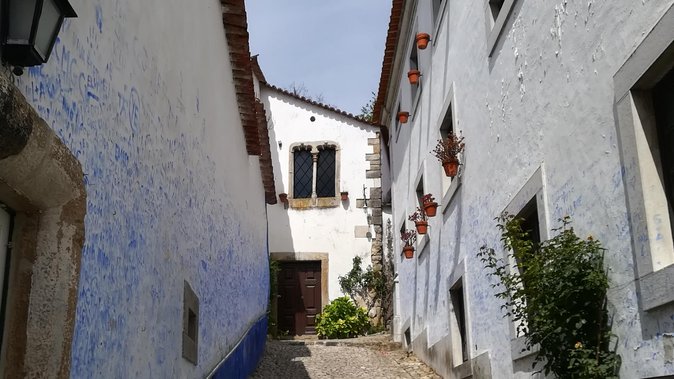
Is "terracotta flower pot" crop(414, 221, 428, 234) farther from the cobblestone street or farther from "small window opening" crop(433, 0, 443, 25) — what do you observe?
"small window opening" crop(433, 0, 443, 25)

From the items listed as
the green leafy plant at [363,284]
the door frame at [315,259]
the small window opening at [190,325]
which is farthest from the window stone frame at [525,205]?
the door frame at [315,259]

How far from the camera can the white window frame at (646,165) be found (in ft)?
11.6

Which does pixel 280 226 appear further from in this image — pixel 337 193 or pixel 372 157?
pixel 372 157

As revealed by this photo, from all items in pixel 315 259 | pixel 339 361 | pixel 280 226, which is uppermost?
pixel 280 226

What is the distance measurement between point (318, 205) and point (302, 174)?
95cm

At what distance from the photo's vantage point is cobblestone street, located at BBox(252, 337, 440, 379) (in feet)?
32.7

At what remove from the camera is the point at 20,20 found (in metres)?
2.56

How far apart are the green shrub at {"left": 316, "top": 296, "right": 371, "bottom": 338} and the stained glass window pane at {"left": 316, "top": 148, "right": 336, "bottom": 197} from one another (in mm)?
2864

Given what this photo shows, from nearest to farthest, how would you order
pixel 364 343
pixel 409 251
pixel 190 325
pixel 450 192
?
pixel 190 325
pixel 450 192
pixel 409 251
pixel 364 343

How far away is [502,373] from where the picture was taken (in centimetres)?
629

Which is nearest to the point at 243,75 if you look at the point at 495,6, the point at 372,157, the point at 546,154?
the point at 495,6

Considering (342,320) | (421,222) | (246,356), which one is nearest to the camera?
(246,356)

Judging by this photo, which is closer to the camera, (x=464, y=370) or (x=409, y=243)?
(x=464, y=370)

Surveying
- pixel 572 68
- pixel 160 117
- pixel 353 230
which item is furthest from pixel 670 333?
pixel 353 230
